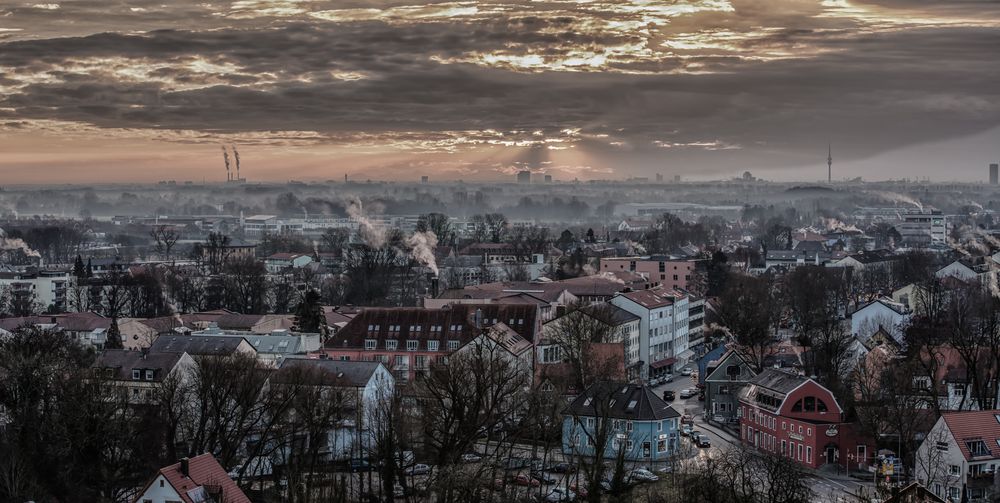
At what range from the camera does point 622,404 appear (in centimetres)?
3681

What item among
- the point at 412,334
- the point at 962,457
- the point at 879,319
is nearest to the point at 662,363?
the point at 879,319

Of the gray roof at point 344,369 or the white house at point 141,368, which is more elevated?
the gray roof at point 344,369

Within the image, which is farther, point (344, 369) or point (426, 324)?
point (426, 324)

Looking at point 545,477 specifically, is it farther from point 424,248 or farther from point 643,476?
point 424,248

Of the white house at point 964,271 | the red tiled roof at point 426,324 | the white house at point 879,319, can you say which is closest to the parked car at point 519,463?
the red tiled roof at point 426,324

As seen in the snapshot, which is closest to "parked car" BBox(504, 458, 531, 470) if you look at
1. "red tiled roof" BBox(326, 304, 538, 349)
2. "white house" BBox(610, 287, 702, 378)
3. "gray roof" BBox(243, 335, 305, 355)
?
"red tiled roof" BBox(326, 304, 538, 349)

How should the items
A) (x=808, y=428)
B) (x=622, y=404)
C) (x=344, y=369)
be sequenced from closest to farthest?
(x=808, y=428) → (x=622, y=404) → (x=344, y=369)

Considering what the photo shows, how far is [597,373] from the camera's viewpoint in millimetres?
41750

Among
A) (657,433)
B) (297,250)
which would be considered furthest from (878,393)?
(297,250)

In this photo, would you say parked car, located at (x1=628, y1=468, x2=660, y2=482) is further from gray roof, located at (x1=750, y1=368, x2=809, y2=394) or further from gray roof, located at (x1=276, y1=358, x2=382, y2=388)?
gray roof, located at (x1=276, y1=358, x2=382, y2=388)

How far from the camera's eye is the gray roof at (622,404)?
36.1 meters

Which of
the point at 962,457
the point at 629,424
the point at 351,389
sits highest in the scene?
the point at 351,389

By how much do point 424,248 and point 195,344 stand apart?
181ft

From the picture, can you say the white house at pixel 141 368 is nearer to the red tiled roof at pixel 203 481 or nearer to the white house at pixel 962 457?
the red tiled roof at pixel 203 481
